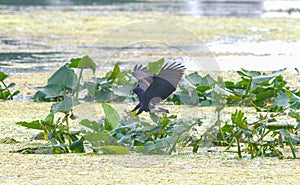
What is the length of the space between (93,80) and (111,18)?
32.6ft

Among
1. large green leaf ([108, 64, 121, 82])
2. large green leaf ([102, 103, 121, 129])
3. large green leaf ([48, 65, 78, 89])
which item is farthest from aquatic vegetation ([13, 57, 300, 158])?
large green leaf ([108, 64, 121, 82])

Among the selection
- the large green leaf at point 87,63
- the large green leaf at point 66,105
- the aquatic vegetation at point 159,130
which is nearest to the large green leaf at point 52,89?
the aquatic vegetation at point 159,130

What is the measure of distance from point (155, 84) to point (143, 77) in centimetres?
7

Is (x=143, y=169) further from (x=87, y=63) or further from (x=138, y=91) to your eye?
(x=87, y=63)

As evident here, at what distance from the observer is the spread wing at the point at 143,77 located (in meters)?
3.34

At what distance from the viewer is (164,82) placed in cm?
335

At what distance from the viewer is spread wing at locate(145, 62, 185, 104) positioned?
3336 mm

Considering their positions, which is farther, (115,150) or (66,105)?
(66,105)

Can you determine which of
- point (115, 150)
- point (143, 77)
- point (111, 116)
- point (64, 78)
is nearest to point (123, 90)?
point (111, 116)

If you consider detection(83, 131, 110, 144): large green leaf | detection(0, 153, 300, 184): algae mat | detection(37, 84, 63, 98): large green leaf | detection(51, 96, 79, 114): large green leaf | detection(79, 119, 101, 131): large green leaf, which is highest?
detection(37, 84, 63, 98): large green leaf

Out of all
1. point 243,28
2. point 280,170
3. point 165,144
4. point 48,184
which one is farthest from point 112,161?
point 243,28

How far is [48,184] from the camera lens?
2816mm

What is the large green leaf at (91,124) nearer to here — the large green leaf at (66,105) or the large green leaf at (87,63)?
the large green leaf at (66,105)

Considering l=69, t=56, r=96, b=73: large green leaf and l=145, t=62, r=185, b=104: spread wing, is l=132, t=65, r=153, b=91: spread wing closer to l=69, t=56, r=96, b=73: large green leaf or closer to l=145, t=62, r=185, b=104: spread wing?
l=145, t=62, r=185, b=104: spread wing
